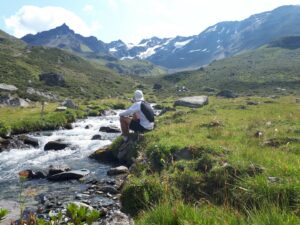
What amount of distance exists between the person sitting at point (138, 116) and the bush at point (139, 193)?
8.74m

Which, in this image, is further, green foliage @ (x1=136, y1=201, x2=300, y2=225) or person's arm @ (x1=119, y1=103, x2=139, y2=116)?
person's arm @ (x1=119, y1=103, x2=139, y2=116)

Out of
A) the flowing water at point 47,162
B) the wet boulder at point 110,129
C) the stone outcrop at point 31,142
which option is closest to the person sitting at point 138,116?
the flowing water at point 47,162

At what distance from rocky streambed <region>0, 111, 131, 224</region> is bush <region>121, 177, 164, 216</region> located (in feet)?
2.70

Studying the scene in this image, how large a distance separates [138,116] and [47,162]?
23.7 ft

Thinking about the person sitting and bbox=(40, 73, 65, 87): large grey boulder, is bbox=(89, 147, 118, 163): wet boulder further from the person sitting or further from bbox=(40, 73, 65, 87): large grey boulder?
bbox=(40, 73, 65, 87): large grey boulder

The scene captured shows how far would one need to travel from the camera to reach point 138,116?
2231 centimetres

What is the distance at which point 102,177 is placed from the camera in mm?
19609

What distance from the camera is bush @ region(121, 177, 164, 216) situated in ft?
38.5

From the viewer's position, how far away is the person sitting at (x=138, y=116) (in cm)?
2155

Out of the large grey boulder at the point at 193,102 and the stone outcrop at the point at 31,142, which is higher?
the stone outcrop at the point at 31,142

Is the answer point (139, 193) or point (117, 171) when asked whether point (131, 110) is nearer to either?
point (117, 171)

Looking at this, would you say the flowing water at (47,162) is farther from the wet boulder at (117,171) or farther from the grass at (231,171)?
the grass at (231,171)

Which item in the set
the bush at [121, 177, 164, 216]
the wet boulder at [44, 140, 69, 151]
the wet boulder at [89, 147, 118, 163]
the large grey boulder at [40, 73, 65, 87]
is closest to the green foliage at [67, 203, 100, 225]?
the bush at [121, 177, 164, 216]

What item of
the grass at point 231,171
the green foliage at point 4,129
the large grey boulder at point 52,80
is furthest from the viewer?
the large grey boulder at point 52,80
